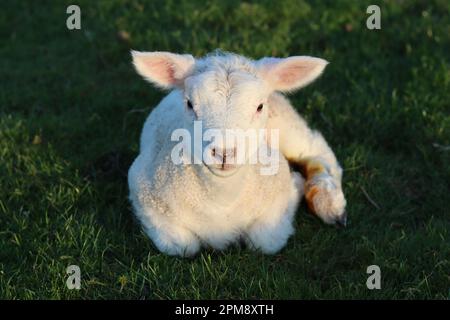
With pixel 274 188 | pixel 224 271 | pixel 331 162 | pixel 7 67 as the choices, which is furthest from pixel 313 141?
pixel 7 67

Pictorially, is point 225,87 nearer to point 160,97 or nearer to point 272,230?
point 272,230

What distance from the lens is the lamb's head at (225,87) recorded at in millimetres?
4012

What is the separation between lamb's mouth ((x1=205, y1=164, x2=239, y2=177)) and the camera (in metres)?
4.00

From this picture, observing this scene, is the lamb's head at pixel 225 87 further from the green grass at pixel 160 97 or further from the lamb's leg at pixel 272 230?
the green grass at pixel 160 97

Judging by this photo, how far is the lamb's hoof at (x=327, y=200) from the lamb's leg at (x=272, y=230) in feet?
0.81

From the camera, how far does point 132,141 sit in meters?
6.05

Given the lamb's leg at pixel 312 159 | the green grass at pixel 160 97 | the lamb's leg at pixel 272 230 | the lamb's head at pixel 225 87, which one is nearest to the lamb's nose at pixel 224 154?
the lamb's head at pixel 225 87

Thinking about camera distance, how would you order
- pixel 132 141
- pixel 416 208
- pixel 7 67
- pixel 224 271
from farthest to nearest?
pixel 7 67 → pixel 132 141 → pixel 416 208 → pixel 224 271

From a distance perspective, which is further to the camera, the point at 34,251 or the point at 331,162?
the point at 331,162

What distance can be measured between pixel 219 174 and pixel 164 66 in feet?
2.87

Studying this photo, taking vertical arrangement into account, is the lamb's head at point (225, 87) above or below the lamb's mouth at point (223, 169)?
above

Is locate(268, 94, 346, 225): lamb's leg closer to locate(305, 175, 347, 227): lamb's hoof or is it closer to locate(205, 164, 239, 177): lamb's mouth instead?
locate(305, 175, 347, 227): lamb's hoof

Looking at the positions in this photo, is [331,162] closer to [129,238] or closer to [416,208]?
[416,208]

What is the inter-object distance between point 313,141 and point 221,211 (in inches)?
54.2
